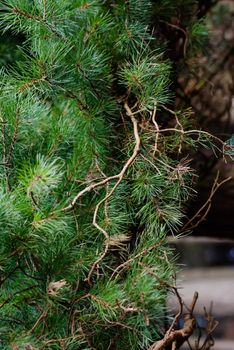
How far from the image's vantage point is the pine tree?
3.63 feet

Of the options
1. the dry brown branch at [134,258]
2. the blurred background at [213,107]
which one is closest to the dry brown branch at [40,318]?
the dry brown branch at [134,258]

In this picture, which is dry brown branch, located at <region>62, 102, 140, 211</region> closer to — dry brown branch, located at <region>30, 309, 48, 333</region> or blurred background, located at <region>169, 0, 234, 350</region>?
dry brown branch, located at <region>30, 309, 48, 333</region>


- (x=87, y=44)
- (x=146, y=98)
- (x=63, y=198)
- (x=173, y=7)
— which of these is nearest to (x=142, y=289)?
(x=63, y=198)

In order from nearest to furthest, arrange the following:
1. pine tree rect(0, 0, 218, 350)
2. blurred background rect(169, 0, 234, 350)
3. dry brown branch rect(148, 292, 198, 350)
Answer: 1. pine tree rect(0, 0, 218, 350)
2. dry brown branch rect(148, 292, 198, 350)
3. blurred background rect(169, 0, 234, 350)

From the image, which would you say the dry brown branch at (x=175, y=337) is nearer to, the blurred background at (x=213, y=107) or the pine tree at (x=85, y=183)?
the pine tree at (x=85, y=183)

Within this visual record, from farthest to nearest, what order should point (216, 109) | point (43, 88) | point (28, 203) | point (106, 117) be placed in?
point (216, 109) < point (106, 117) < point (43, 88) < point (28, 203)

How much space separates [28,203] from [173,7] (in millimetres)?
719

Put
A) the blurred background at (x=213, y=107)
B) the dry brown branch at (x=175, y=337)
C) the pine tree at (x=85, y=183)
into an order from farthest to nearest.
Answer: the blurred background at (x=213, y=107)
the dry brown branch at (x=175, y=337)
the pine tree at (x=85, y=183)

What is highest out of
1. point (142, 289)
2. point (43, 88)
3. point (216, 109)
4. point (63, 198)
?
point (43, 88)

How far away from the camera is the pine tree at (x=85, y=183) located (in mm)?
1105

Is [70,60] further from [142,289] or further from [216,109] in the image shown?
[216,109]

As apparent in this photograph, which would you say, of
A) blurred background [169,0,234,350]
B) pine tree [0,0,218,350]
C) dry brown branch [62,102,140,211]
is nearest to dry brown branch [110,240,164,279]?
pine tree [0,0,218,350]

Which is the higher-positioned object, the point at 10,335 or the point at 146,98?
the point at 146,98

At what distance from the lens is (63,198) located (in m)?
1.16
